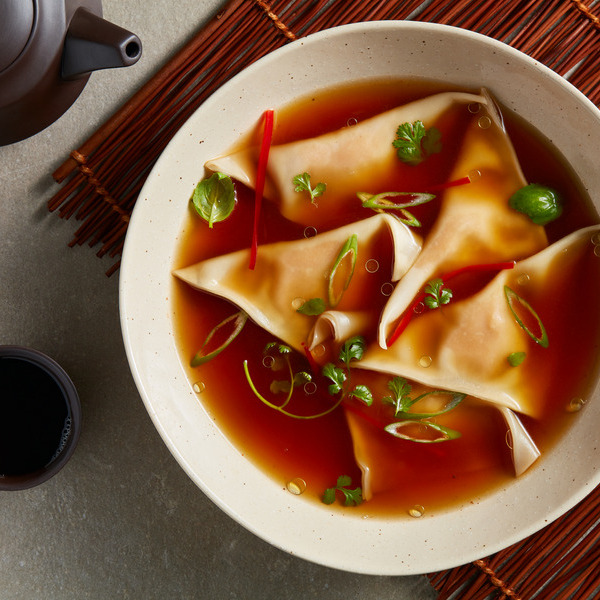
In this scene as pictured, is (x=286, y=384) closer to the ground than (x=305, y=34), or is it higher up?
closer to the ground

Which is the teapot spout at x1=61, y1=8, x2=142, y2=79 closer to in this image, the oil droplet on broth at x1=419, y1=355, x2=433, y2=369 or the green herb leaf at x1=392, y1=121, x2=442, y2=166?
the green herb leaf at x1=392, y1=121, x2=442, y2=166

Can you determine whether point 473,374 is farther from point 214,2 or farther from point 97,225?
point 214,2

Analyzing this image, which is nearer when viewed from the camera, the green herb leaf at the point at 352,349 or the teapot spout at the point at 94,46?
the teapot spout at the point at 94,46

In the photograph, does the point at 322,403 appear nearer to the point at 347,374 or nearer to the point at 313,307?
the point at 347,374

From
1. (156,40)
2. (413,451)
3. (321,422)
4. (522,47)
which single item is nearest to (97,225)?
(156,40)

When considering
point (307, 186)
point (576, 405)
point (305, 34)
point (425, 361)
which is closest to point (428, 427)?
point (425, 361)

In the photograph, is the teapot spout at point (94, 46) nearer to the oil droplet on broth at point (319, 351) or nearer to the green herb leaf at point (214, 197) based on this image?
the green herb leaf at point (214, 197)

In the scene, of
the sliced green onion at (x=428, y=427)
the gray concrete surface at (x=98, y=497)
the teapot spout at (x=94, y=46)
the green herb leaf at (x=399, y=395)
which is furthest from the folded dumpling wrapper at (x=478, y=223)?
the teapot spout at (x=94, y=46)

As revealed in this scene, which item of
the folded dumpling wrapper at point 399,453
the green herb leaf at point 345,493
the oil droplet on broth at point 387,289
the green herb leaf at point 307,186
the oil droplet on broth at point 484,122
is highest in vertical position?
the oil droplet on broth at point 484,122
